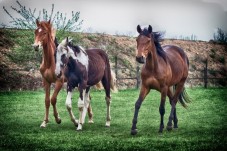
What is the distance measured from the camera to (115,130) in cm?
997

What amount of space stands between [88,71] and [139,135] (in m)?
2.59

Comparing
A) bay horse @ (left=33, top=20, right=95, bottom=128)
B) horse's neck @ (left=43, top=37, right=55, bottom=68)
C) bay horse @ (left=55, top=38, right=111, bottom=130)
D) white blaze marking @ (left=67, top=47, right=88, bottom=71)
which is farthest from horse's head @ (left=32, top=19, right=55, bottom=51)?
white blaze marking @ (left=67, top=47, right=88, bottom=71)

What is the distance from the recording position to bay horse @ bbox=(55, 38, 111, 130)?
982 centimetres

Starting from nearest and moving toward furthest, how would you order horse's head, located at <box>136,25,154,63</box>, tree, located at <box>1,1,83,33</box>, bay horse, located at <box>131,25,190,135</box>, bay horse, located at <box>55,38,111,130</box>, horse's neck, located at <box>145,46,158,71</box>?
horse's head, located at <box>136,25,154,63</box> → bay horse, located at <box>131,25,190,135</box> → horse's neck, located at <box>145,46,158,71</box> → bay horse, located at <box>55,38,111,130</box> → tree, located at <box>1,1,83,33</box>

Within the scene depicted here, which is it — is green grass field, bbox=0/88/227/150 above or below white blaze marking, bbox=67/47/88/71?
below

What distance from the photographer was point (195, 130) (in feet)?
31.9

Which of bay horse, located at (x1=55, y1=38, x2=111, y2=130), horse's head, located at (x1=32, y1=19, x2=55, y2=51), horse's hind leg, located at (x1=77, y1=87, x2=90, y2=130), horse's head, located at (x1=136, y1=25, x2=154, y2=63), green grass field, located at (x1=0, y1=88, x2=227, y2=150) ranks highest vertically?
horse's head, located at (x1=32, y1=19, x2=55, y2=51)

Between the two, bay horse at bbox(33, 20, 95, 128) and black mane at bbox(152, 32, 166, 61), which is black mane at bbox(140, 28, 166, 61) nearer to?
black mane at bbox(152, 32, 166, 61)

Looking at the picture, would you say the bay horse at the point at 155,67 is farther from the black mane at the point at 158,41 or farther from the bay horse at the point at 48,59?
the bay horse at the point at 48,59

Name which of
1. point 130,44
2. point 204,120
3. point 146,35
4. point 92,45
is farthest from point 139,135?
point 130,44

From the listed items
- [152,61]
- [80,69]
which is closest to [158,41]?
[152,61]

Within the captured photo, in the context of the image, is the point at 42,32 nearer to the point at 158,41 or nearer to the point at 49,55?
Result: the point at 49,55

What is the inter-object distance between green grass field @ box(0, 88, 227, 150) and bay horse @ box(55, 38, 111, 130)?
692 millimetres

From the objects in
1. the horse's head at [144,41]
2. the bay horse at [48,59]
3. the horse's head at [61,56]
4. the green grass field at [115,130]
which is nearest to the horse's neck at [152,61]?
the horse's head at [144,41]
